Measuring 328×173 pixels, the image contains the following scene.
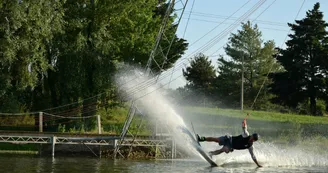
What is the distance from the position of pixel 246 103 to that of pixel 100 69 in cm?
4612

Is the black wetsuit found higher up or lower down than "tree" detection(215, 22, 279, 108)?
lower down

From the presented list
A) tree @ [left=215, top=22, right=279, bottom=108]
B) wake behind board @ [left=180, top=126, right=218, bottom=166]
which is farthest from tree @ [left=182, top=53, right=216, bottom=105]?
wake behind board @ [left=180, top=126, right=218, bottom=166]

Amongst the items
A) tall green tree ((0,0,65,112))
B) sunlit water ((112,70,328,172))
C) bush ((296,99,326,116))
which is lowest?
sunlit water ((112,70,328,172))

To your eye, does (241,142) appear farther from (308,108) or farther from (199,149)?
(308,108)

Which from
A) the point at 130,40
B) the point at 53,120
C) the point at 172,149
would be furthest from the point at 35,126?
the point at 172,149

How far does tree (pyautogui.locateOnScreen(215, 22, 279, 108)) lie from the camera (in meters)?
86.1

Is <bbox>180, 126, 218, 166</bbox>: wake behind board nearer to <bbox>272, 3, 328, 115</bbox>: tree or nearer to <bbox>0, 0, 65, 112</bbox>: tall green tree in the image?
<bbox>0, 0, 65, 112</bbox>: tall green tree

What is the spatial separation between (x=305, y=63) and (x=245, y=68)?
21422 millimetres

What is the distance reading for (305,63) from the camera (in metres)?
66.8

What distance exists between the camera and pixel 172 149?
3753 centimetres

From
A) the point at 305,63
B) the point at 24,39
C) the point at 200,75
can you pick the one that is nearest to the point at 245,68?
the point at 200,75

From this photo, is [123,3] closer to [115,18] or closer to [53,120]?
[115,18]

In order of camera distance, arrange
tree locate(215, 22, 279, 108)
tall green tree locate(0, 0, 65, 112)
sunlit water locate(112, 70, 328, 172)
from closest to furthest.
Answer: sunlit water locate(112, 70, 328, 172) → tall green tree locate(0, 0, 65, 112) → tree locate(215, 22, 279, 108)

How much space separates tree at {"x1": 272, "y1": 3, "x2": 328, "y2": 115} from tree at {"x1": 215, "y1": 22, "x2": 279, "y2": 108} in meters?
16.8
